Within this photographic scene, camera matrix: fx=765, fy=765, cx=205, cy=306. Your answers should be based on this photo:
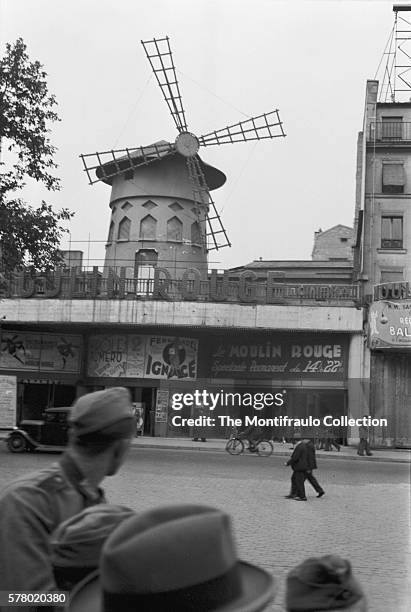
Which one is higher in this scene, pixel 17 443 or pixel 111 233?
pixel 111 233

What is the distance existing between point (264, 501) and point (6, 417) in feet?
43.4

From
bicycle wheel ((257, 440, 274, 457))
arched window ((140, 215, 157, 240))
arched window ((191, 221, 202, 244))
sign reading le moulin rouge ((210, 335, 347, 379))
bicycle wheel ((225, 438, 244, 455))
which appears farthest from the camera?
arched window ((191, 221, 202, 244))

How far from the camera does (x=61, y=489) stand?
184 centimetres

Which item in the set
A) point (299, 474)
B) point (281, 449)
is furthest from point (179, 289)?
point (299, 474)

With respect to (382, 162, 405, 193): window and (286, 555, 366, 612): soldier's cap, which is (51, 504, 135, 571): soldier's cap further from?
(382, 162, 405, 193): window

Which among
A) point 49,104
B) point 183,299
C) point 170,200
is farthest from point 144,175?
point 49,104

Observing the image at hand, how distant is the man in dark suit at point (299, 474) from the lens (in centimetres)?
1245

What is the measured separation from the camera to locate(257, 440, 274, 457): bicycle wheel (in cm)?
2186

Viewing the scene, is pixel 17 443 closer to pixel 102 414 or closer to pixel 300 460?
pixel 300 460

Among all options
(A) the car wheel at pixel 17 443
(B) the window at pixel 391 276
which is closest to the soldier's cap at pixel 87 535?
(A) the car wheel at pixel 17 443

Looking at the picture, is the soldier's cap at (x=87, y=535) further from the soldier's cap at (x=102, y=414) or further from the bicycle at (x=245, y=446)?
the bicycle at (x=245, y=446)

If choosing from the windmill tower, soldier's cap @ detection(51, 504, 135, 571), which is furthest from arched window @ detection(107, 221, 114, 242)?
soldier's cap @ detection(51, 504, 135, 571)

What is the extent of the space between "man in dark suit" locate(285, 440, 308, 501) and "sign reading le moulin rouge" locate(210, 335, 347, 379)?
1589 cm

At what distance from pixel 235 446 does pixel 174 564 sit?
844 inches
